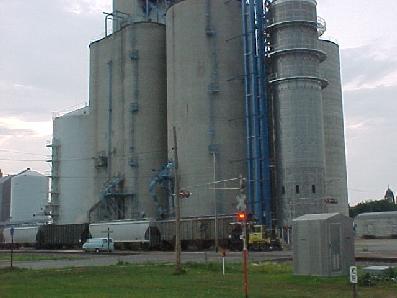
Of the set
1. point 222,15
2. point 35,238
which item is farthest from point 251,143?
point 35,238

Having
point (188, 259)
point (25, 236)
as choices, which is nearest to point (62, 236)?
point (25, 236)

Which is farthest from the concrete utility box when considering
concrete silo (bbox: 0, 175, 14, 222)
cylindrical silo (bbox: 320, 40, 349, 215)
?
concrete silo (bbox: 0, 175, 14, 222)

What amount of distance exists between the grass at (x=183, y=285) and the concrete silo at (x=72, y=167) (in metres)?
81.9

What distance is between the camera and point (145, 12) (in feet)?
358

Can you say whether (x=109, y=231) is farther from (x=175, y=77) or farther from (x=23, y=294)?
(x=23, y=294)

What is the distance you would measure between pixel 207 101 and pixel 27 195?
7650 centimetres

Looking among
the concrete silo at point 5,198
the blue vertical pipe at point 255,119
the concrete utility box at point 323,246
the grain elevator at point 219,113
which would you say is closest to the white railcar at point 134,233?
the grain elevator at point 219,113

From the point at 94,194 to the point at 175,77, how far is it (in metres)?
28.5

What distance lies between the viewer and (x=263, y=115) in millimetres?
80000

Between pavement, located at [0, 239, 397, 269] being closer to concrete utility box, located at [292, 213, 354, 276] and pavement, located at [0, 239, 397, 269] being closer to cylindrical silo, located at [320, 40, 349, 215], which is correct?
concrete utility box, located at [292, 213, 354, 276]

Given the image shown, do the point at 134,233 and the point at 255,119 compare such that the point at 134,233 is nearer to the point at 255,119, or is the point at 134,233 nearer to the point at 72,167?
the point at 255,119

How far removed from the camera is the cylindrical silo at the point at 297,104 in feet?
249

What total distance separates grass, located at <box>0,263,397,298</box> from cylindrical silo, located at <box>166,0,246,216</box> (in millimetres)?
48848

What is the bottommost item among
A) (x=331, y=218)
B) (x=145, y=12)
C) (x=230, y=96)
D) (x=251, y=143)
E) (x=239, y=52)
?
(x=331, y=218)
